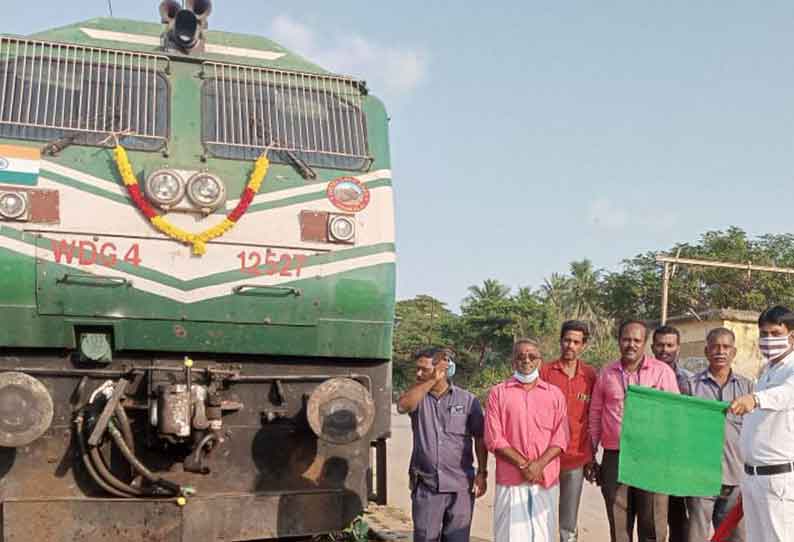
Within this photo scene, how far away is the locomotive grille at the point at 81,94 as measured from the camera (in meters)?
5.60

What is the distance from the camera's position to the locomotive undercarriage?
5.27 metres

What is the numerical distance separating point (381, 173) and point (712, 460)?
8.64 ft

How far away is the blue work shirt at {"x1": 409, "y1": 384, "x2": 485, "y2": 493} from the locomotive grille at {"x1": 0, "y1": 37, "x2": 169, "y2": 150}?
7.52ft

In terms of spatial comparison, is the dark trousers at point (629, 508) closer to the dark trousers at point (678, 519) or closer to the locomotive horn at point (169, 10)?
the dark trousers at point (678, 519)

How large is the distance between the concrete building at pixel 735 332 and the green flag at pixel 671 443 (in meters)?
14.3

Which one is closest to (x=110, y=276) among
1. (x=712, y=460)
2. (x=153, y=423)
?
(x=153, y=423)

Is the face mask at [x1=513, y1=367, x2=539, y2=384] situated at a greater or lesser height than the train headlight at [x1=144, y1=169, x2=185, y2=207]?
lesser

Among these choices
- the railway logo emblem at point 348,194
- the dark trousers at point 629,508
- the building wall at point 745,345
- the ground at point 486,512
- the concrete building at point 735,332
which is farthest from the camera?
the building wall at point 745,345

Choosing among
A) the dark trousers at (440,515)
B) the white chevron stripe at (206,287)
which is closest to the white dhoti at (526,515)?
the dark trousers at (440,515)

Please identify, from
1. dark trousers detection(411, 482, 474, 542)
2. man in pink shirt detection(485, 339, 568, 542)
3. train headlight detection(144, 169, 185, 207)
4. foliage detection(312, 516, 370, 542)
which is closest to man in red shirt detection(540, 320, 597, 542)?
man in pink shirt detection(485, 339, 568, 542)

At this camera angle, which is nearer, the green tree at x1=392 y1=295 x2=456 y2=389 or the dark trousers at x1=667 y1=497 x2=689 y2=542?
the dark trousers at x1=667 y1=497 x2=689 y2=542

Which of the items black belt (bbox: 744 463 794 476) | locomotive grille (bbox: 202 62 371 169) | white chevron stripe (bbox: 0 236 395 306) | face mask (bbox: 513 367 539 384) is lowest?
black belt (bbox: 744 463 794 476)

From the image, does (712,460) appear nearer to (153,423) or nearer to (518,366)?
(518,366)

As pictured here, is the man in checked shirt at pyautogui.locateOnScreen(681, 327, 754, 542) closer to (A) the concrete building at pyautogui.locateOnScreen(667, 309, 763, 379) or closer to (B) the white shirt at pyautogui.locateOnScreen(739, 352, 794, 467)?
(B) the white shirt at pyautogui.locateOnScreen(739, 352, 794, 467)
